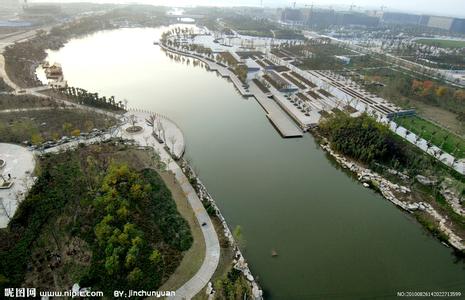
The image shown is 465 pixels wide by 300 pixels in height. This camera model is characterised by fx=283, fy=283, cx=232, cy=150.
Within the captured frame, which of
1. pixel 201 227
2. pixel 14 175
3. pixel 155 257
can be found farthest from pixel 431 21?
pixel 14 175

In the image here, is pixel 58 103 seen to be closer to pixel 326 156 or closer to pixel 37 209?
pixel 37 209

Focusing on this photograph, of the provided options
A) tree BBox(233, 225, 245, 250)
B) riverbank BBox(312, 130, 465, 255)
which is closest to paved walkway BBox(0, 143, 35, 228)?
tree BBox(233, 225, 245, 250)

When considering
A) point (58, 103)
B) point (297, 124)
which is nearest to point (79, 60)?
point (58, 103)

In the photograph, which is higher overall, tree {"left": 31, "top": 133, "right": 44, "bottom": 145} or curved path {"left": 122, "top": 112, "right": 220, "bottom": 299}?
tree {"left": 31, "top": 133, "right": 44, "bottom": 145}

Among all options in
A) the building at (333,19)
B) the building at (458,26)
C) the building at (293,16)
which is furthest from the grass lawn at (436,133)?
the building at (458,26)

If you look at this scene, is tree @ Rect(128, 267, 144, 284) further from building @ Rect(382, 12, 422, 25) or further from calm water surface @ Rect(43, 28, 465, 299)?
building @ Rect(382, 12, 422, 25)
